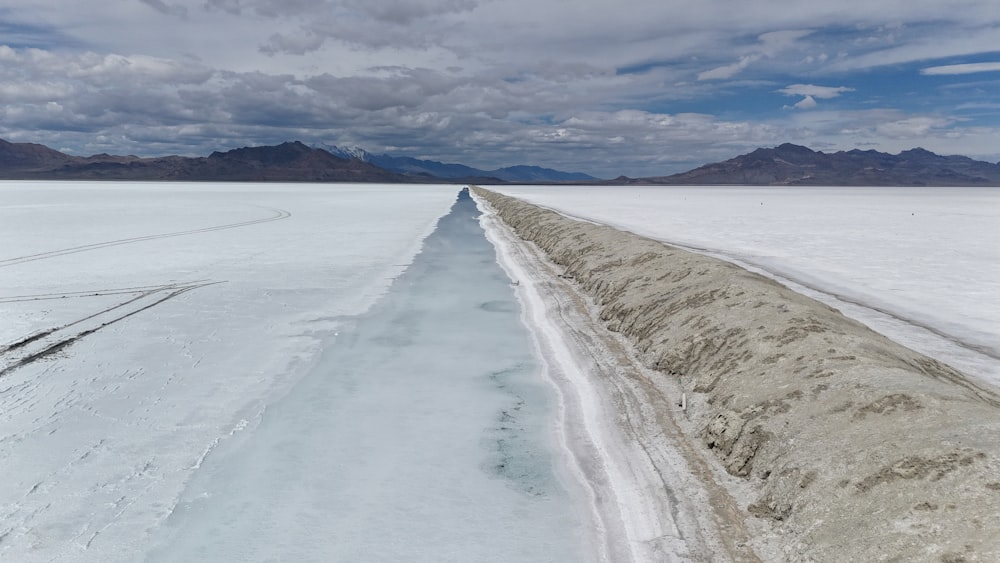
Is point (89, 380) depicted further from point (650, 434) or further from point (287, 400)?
point (650, 434)

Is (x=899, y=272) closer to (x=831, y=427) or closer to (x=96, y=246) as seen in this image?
(x=831, y=427)

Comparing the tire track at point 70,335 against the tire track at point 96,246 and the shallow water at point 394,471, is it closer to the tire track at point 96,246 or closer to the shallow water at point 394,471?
the shallow water at point 394,471

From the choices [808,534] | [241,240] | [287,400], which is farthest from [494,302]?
[241,240]

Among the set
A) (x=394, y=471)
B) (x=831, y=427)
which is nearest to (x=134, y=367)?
(x=394, y=471)

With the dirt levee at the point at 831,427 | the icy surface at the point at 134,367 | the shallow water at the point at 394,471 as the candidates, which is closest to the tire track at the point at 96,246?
the icy surface at the point at 134,367

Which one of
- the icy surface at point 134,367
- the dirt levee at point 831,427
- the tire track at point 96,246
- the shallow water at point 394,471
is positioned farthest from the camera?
the tire track at point 96,246

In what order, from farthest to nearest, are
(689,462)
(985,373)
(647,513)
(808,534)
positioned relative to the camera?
(985,373) < (689,462) < (647,513) < (808,534)

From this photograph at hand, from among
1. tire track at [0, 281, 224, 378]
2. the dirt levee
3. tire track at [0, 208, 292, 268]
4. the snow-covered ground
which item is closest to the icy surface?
tire track at [0, 281, 224, 378]
